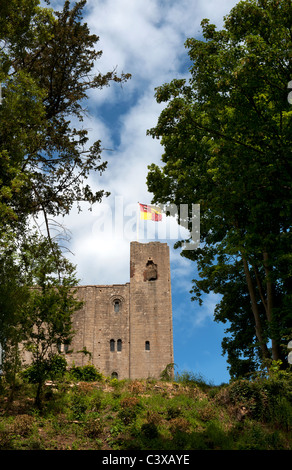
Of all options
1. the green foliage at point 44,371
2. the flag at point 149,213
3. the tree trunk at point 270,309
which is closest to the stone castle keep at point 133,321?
the flag at point 149,213

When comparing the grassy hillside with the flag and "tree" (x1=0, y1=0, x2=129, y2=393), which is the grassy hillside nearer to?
"tree" (x1=0, y1=0, x2=129, y2=393)

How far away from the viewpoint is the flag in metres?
38.0

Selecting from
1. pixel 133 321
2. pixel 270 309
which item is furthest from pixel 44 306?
pixel 133 321

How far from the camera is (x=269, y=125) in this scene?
43.3 ft

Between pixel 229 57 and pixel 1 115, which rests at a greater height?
pixel 229 57

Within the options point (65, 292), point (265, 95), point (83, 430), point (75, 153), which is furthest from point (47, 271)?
point (265, 95)

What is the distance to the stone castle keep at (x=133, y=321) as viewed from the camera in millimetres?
39594

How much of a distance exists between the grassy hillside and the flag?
2247 cm

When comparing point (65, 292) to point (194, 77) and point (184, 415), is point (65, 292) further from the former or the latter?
point (194, 77)

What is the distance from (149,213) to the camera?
126 ft

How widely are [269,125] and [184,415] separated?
945cm
